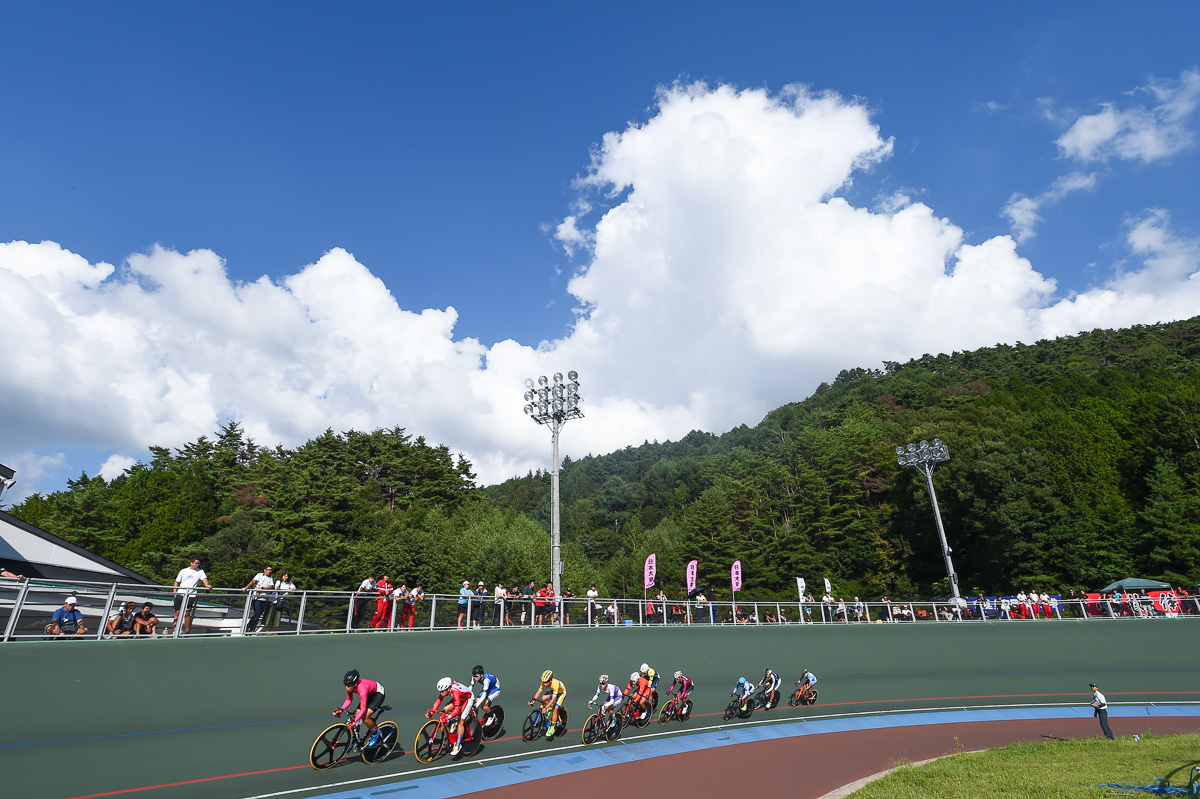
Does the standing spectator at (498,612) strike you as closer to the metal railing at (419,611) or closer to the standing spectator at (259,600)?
the metal railing at (419,611)

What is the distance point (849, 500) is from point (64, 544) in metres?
63.2

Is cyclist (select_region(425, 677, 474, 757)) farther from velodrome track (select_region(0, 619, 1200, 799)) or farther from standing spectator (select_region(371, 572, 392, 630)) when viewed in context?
standing spectator (select_region(371, 572, 392, 630))

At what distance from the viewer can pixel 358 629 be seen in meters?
17.1

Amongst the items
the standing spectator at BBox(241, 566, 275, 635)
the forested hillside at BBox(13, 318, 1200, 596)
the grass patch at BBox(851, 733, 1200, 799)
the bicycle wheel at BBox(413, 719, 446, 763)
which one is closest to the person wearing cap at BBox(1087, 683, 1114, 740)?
the grass patch at BBox(851, 733, 1200, 799)

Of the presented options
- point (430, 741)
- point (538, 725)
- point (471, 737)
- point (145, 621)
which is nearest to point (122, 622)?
point (145, 621)

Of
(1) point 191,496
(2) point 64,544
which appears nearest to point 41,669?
(2) point 64,544

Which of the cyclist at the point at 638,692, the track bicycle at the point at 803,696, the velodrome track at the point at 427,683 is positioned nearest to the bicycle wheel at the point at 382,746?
the velodrome track at the point at 427,683

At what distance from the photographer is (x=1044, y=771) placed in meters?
10.6

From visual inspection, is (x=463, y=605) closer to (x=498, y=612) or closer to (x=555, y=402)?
(x=498, y=612)

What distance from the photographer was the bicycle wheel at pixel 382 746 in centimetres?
1026

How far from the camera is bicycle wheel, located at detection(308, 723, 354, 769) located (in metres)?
9.91

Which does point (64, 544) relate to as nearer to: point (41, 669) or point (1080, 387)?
point (41, 669)

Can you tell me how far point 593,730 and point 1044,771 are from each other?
7.95m

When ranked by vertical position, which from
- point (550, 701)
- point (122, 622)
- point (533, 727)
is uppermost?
point (122, 622)
